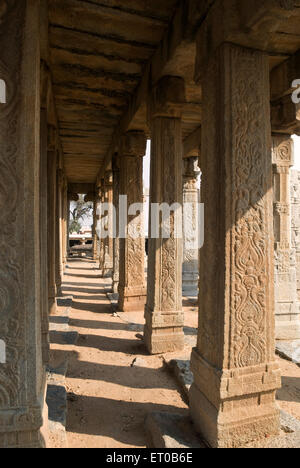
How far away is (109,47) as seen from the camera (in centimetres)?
480

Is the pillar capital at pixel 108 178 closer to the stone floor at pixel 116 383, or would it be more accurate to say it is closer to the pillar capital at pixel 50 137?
the pillar capital at pixel 50 137

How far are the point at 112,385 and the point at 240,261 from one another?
254cm

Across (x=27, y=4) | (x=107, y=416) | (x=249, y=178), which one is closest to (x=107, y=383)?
(x=107, y=416)

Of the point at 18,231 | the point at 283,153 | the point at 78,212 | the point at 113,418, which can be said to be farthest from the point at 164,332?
the point at 78,212

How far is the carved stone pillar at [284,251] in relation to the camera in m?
6.36

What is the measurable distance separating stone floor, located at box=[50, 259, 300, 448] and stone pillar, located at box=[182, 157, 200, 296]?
175 inches

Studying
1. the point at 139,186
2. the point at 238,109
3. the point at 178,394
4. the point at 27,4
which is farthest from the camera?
the point at 139,186

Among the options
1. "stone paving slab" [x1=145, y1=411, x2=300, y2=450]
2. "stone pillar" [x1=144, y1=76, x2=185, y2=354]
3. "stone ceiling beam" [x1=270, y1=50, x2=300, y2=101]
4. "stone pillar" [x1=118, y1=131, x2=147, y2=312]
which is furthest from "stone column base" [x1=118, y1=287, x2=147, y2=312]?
"stone ceiling beam" [x1=270, y1=50, x2=300, y2=101]

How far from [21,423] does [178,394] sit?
2174mm

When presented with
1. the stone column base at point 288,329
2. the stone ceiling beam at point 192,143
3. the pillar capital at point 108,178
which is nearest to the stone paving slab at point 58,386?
the stone column base at point 288,329

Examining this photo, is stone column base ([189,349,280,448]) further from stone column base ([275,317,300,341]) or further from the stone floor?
stone column base ([275,317,300,341])

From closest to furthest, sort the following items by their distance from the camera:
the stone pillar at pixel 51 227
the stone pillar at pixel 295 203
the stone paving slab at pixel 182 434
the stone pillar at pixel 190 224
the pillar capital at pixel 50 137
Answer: the stone paving slab at pixel 182 434 < the pillar capital at pixel 50 137 < the stone pillar at pixel 51 227 < the stone pillar at pixel 295 203 < the stone pillar at pixel 190 224

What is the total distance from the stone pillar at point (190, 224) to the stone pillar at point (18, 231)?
29.8 feet
